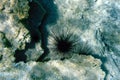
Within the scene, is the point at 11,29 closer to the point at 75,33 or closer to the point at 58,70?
the point at 58,70

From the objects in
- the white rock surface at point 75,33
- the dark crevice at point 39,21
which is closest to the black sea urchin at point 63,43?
the white rock surface at point 75,33

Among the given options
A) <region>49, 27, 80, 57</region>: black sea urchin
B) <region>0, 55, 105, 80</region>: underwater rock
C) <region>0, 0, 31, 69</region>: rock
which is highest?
<region>0, 0, 31, 69</region>: rock

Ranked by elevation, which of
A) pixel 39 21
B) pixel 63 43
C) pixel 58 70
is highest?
pixel 39 21

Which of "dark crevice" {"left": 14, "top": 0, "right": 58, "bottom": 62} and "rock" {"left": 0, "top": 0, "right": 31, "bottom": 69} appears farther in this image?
"dark crevice" {"left": 14, "top": 0, "right": 58, "bottom": 62}

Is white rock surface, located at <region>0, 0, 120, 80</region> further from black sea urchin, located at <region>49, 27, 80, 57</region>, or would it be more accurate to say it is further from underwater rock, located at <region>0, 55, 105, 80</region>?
black sea urchin, located at <region>49, 27, 80, 57</region>

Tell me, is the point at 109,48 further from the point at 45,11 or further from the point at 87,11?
the point at 45,11

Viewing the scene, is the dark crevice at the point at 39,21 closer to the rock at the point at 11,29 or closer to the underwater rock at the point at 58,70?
the rock at the point at 11,29

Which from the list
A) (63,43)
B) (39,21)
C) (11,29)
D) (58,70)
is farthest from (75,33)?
(11,29)

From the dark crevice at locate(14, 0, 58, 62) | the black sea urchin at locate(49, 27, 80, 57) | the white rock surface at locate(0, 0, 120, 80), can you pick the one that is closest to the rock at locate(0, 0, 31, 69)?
the white rock surface at locate(0, 0, 120, 80)

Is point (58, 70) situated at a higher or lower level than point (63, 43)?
lower
